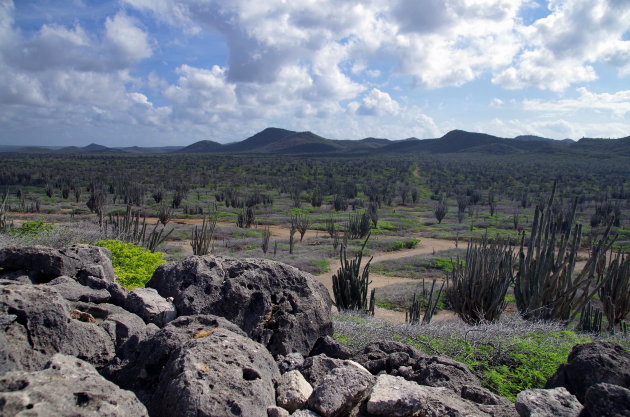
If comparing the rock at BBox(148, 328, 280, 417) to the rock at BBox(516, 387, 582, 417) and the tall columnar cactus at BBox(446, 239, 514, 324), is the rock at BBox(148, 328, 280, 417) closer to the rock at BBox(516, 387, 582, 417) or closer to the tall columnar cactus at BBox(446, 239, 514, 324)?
the rock at BBox(516, 387, 582, 417)

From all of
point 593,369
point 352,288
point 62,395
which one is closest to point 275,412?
point 62,395

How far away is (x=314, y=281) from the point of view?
209 inches

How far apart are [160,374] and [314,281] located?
2437 millimetres

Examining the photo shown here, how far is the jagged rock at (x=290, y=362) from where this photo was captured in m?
4.04

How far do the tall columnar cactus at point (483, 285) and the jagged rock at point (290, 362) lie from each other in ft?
14.4

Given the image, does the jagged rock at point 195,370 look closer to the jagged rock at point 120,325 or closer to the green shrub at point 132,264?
the jagged rock at point 120,325

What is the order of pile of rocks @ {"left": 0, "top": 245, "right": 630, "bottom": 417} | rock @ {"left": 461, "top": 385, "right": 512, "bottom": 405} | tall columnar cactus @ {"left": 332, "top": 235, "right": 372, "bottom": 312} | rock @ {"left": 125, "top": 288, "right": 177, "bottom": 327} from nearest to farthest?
pile of rocks @ {"left": 0, "top": 245, "right": 630, "bottom": 417}, rock @ {"left": 461, "top": 385, "right": 512, "bottom": 405}, rock @ {"left": 125, "top": 288, "right": 177, "bottom": 327}, tall columnar cactus @ {"left": 332, "top": 235, "right": 372, "bottom": 312}

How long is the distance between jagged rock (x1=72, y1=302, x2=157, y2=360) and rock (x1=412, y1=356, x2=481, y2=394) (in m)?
2.27

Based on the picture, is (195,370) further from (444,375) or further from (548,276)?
(548,276)

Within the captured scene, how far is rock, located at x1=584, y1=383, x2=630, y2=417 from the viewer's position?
9.04 feet

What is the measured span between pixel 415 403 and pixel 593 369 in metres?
1.57

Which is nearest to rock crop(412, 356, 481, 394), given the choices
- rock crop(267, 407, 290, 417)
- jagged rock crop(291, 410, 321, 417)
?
jagged rock crop(291, 410, 321, 417)

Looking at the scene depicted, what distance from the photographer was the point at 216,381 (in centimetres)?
288

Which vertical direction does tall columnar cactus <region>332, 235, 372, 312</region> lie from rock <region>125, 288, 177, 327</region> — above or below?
below
